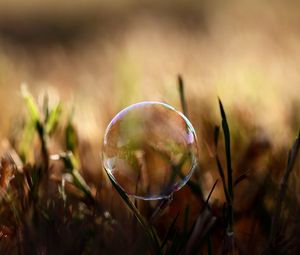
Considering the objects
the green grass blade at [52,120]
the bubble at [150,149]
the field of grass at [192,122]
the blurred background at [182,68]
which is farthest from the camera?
the blurred background at [182,68]

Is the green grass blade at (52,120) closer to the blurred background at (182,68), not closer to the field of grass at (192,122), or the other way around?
the field of grass at (192,122)

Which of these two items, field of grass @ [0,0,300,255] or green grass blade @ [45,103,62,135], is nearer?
field of grass @ [0,0,300,255]

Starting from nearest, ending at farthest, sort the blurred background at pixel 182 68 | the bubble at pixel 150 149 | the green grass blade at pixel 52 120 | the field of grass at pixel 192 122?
1. the field of grass at pixel 192 122
2. the bubble at pixel 150 149
3. the green grass blade at pixel 52 120
4. the blurred background at pixel 182 68

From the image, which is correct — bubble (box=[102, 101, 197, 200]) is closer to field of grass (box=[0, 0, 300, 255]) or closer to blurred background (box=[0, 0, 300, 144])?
field of grass (box=[0, 0, 300, 255])

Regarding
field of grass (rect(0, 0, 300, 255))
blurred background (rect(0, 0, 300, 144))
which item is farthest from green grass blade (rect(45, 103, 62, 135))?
blurred background (rect(0, 0, 300, 144))

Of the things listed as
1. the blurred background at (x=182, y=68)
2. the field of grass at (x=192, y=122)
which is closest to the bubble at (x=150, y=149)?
the field of grass at (x=192, y=122)

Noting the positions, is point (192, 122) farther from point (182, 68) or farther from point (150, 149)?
point (182, 68)

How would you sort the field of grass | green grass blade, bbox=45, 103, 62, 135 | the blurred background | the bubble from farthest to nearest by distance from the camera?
the blurred background < green grass blade, bbox=45, 103, 62, 135 < the bubble < the field of grass

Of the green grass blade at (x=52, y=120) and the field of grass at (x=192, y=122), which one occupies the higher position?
the green grass blade at (x=52, y=120)
